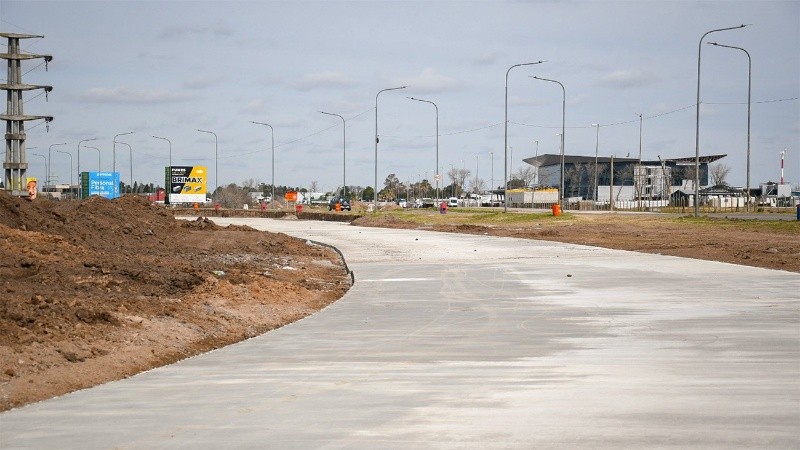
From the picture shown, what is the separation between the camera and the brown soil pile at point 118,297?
13031 mm

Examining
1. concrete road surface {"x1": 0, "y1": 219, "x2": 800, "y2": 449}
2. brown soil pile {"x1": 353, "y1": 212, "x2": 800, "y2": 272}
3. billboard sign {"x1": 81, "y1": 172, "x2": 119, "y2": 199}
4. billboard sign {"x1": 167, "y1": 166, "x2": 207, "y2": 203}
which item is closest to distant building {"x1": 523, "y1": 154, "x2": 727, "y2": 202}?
billboard sign {"x1": 167, "y1": 166, "x2": 207, "y2": 203}

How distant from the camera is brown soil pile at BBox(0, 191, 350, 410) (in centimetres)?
1303

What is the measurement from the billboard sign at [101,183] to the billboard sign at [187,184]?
290 inches

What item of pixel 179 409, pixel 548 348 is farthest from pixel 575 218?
pixel 179 409

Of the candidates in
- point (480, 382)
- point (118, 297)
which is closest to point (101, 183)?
point (118, 297)

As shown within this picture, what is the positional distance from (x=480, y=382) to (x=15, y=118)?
69.7 m

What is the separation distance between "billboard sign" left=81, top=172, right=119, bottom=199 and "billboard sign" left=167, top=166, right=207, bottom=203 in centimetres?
736

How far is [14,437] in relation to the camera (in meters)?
8.81

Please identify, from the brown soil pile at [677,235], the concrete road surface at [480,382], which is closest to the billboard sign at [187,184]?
the brown soil pile at [677,235]

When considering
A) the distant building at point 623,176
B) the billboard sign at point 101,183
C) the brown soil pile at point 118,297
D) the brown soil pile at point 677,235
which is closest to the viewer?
the brown soil pile at point 118,297

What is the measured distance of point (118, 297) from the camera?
1852 centimetres

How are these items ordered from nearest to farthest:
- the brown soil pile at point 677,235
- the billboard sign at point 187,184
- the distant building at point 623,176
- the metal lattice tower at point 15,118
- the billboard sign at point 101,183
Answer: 1. the brown soil pile at point 677,235
2. the metal lattice tower at point 15,118
3. the billboard sign at point 187,184
4. the billboard sign at point 101,183
5. the distant building at point 623,176

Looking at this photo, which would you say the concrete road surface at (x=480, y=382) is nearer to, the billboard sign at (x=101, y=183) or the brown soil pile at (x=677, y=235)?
the brown soil pile at (x=677, y=235)

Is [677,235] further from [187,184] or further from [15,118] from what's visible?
[187,184]
